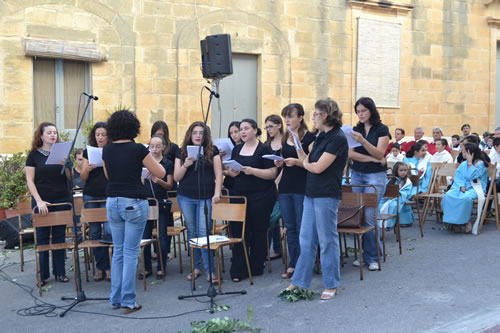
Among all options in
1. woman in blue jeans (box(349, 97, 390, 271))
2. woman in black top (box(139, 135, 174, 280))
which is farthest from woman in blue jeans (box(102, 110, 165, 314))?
woman in blue jeans (box(349, 97, 390, 271))

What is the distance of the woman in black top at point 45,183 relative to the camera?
622cm

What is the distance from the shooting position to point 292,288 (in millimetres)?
5578

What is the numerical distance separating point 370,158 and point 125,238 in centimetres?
289

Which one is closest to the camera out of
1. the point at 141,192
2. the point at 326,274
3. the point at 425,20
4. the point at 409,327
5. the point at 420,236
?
the point at 409,327

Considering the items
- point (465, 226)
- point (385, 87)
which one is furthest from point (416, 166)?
point (385, 87)

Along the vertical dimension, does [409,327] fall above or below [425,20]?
below

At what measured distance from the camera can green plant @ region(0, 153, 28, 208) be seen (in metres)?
→ 9.13

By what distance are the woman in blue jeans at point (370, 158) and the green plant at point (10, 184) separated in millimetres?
5587

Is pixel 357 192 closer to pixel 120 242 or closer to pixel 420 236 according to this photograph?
pixel 420 236

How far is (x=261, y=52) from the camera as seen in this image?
1263 cm

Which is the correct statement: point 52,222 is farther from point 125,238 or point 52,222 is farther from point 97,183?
point 125,238

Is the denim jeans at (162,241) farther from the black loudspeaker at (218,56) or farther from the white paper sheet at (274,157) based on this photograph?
the black loudspeaker at (218,56)

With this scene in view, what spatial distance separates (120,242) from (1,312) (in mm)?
1372

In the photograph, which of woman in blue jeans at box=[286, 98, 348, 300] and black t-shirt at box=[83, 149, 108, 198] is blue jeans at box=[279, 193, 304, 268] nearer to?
woman in blue jeans at box=[286, 98, 348, 300]
